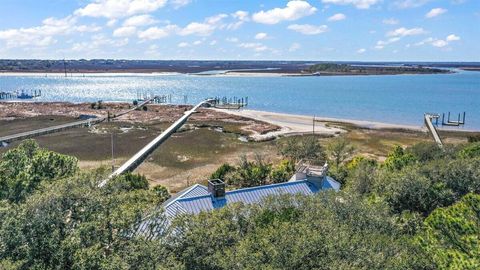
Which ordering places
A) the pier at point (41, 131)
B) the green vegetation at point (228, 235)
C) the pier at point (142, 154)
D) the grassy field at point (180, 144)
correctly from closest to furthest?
the green vegetation at point (228, 235) → the pier at point (142, 154) → the grassy field at point (180, 144) → the pier at point (41, 131)

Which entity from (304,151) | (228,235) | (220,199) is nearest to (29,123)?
(304,151)

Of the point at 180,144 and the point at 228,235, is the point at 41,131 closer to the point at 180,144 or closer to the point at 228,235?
the point at 180,144

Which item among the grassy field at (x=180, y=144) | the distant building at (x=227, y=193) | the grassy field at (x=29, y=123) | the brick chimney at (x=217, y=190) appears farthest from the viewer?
the grassy field at (x=29, y=123)

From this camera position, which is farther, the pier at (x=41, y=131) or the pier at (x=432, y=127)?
the pier at (x=432, y=127)

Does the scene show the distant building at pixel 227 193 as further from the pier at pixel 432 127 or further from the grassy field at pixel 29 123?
the grassy field at pixel 29 123

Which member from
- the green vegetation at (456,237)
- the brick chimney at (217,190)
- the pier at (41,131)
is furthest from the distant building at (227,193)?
the pier at (41,131)

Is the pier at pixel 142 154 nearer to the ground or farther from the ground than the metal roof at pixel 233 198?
nearer to the ground
